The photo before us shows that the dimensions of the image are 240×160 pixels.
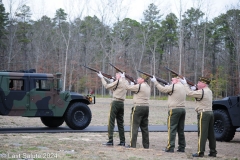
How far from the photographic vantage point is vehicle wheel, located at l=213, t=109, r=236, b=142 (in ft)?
42.4

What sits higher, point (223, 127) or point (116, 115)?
point (116, 115)

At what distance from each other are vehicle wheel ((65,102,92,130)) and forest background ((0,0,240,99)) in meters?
30.1

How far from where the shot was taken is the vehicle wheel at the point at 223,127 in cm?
1294

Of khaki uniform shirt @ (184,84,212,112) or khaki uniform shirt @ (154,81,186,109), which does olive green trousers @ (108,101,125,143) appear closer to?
khaki uniform shirt @ (154,81,186,109)

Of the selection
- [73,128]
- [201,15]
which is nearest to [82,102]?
[73,128]

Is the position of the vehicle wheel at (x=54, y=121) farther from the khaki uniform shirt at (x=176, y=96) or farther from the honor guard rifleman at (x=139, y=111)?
the khaki uniform shirt at (x=176, y=96)

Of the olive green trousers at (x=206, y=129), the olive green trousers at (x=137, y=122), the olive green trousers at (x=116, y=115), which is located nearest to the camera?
the olive green trousers at (x=206, y=129)

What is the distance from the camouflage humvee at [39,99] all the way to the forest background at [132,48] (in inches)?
1186

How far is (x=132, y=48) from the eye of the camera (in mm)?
55125

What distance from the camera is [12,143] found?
10008 millimetres

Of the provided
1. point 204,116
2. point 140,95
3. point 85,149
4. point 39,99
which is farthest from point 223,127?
point 39,99

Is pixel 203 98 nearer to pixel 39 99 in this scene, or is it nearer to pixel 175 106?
pixel 175 106

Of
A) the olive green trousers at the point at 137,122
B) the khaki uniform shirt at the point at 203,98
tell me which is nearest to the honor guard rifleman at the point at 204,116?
the khaki uniform shirt at the point at 203,98

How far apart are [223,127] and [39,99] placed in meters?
6.19
